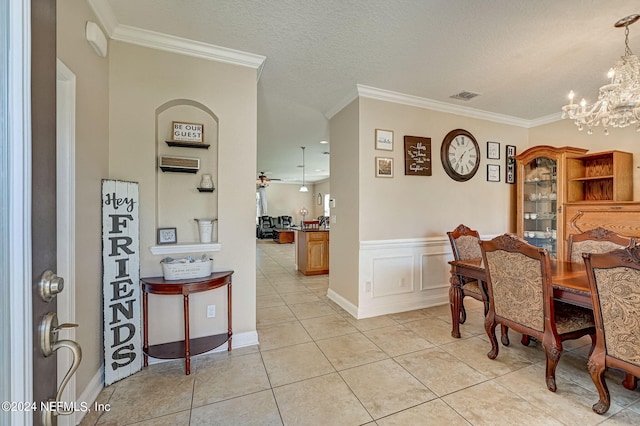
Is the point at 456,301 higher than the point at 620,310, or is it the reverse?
the point at 620,310

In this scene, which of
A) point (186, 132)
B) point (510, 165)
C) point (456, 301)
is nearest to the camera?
point (186, 132)

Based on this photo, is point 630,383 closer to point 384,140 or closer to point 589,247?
point 589,247

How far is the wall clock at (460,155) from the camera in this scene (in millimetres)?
3789

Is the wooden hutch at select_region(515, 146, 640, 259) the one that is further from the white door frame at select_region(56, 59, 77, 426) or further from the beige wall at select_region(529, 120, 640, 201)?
the white door frame at select_region(56, 59, 77, 426)

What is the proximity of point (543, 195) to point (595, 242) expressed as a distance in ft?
5.35

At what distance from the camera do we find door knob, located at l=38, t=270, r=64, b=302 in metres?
0.64

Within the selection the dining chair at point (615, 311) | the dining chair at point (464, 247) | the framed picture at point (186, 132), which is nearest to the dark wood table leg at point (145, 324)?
the framed picture at point (186, 132)

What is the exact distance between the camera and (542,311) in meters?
1.97

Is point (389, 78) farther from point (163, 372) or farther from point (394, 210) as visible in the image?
point (163, 372)

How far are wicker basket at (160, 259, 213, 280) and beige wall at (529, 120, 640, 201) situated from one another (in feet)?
16.3

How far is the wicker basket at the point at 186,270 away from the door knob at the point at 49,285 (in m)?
1.61

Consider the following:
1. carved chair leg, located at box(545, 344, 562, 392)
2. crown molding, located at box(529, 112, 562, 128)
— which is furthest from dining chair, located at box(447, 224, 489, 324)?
crown molding, located at box(529, 112, 562, 128)

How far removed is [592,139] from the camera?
150 inches

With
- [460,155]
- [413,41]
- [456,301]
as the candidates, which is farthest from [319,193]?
[413,41]
